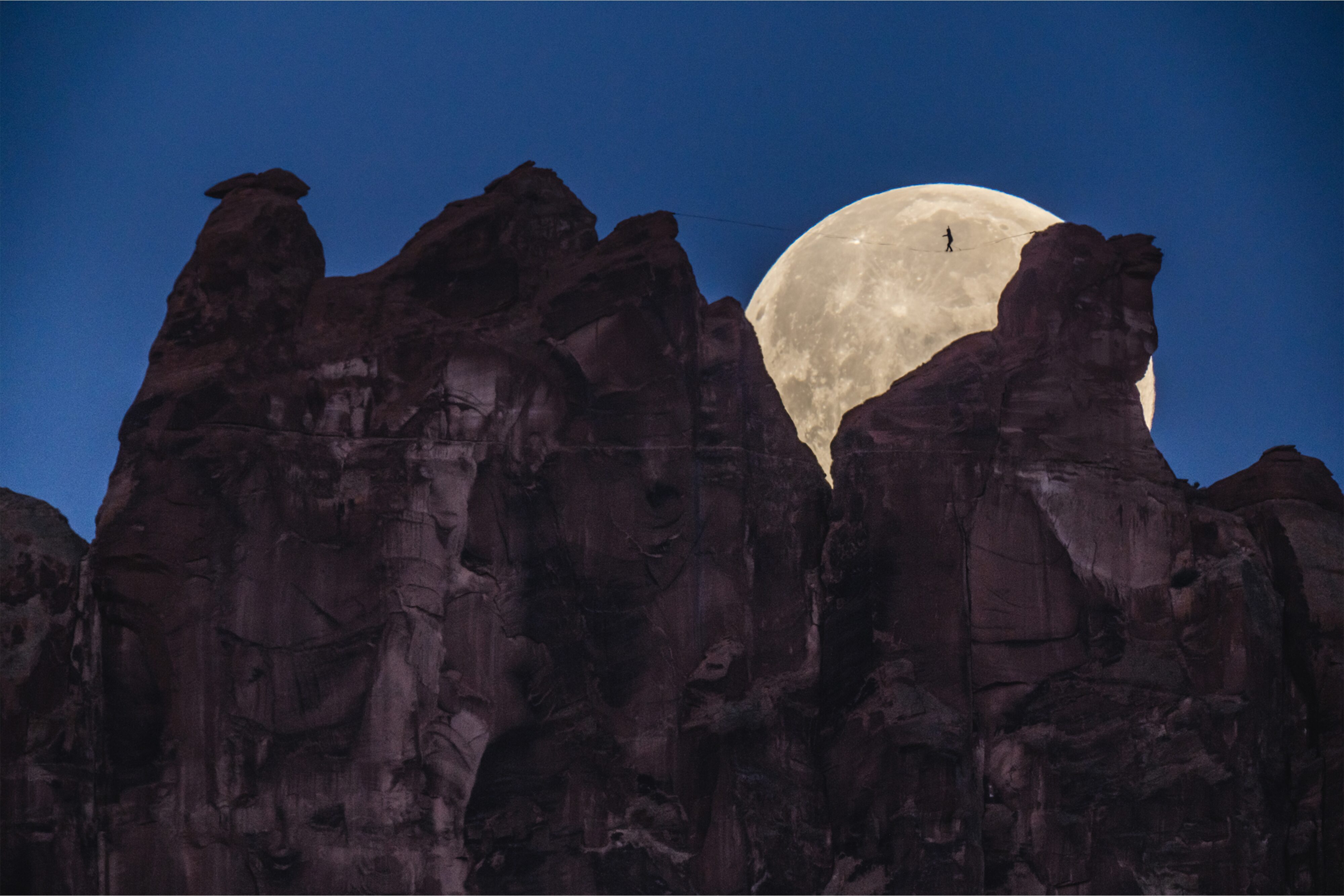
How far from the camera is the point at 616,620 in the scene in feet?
70.0

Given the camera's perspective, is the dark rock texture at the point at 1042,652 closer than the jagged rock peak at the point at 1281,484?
Yes

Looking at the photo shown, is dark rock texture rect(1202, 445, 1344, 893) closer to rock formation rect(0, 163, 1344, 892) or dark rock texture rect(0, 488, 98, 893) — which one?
rock formation rect(0, 163, 1344, 892)

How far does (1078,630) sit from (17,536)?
1217 centimetres

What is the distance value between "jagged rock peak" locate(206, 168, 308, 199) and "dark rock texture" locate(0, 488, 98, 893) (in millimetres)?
4819

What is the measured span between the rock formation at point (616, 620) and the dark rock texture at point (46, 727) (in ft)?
0.12

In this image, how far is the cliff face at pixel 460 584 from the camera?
20.7 meters

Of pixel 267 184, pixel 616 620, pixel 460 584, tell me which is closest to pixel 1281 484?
pixel 616 620

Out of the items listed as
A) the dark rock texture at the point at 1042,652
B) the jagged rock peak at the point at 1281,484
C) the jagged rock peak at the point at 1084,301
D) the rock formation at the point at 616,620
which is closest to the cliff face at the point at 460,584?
the rock formation at the point at 616,620

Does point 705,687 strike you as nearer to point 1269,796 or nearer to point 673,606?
point 673,606

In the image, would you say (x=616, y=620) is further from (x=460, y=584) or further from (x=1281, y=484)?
(x=1281, y=484)

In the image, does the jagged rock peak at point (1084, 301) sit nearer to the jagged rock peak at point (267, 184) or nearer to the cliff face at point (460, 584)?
the cliff face at point (460, 584)

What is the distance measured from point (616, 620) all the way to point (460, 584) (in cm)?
179

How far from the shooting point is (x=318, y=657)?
69.2 ft

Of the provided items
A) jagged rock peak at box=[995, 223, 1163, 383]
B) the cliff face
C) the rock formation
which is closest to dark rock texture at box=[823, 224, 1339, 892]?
the rock formation
